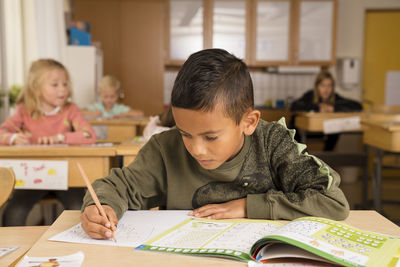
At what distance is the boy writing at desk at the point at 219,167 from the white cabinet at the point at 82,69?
3525mm

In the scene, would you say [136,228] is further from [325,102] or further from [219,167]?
[325,102]

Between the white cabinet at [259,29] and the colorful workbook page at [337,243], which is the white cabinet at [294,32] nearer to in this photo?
the white cabinet at [259,29]

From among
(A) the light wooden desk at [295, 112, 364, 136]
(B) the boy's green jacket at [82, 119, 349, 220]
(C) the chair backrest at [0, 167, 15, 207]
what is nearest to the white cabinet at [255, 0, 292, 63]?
(A) the light wooden desk at [295, 112, 364, 136]

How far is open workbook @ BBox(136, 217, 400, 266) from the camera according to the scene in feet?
2.18

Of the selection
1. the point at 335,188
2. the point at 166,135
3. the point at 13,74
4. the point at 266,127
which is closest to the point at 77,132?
the point at 166,135

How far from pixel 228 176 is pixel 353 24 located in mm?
5457

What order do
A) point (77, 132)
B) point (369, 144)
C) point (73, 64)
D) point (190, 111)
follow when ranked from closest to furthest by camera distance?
point (190, 111) → point (77, 132) → point (369, 144) → point (73, 64)

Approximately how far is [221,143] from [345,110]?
4.14 meters

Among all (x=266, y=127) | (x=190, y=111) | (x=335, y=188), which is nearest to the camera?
(x=190, y=111)

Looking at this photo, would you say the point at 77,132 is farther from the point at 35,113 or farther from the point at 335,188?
the point at 335,188

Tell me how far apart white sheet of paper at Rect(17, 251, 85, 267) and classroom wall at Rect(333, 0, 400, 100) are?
578cm

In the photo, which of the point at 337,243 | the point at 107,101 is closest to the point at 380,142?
the point at 107,101

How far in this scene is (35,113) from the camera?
2424 mm

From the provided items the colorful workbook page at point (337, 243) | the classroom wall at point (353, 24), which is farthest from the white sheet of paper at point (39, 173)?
the classroom wall at point (353, 24)
